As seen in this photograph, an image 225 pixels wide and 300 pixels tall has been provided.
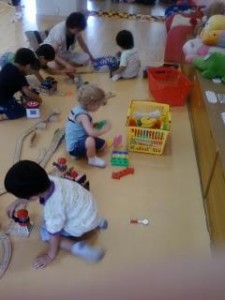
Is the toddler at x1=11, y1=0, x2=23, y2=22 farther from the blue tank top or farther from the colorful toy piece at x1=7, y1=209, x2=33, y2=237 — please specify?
the colorful toy piece at x1=7, y1=209, x2=33, y2=237

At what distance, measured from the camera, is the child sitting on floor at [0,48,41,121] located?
2.03 meters

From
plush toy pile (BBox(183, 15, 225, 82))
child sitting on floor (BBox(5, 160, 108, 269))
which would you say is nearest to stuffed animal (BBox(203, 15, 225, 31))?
plush toy pile (BBox(183, 15, 225, 82))

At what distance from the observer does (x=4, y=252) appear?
131 cm

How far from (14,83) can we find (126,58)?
3.24 ft

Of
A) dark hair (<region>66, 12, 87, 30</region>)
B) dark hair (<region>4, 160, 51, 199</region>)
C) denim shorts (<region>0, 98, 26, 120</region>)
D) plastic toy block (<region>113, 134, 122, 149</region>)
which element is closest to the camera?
dark hair (<region>4, 160, 51, 199</region>)

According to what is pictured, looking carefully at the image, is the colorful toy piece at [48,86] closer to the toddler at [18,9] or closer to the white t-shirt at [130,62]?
the white t-shirt at [130,62]

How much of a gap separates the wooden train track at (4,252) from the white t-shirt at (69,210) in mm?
232

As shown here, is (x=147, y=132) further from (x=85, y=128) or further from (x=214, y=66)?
(x=214, y=66)

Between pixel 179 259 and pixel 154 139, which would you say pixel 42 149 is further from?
pixel 179 259

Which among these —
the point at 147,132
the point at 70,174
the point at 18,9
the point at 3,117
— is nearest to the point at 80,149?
the point at 70,174

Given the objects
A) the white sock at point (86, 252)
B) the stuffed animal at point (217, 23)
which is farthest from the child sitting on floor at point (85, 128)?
the stuffed animal at point (217, 23)

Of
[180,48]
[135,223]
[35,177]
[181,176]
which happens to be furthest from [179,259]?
[180,48]

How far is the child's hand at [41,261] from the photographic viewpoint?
1.28m

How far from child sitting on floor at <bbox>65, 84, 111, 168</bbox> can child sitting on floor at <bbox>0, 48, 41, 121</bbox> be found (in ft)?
1.63
